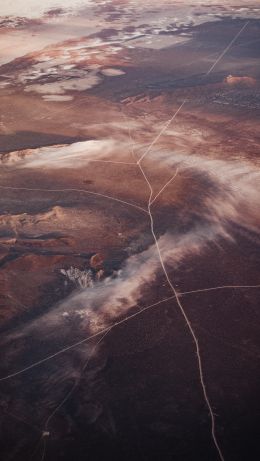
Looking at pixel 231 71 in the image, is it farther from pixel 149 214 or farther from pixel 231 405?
pixel 231 405

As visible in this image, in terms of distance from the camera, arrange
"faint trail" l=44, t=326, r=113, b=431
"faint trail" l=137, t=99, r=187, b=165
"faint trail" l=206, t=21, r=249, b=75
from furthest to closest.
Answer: "faint trail" l=206, t=21, r=249, b=75 → "faint trail" l=137, t=99, r=187, b=165 → "faint trail" l=44, t=326, r=113, b=431

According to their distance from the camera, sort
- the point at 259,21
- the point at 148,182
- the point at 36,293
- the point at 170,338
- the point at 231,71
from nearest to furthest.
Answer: the point at 170,338
the point at 36,293
the point at 148,182
the point at 231,71
the point at 259,21

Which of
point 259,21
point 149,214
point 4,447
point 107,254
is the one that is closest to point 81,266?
point 107,254

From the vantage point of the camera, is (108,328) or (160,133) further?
(160,133)

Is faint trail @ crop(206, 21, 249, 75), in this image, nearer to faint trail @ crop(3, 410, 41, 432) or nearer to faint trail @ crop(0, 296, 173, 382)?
faint trail @ crop(0, 296, 173, 382)

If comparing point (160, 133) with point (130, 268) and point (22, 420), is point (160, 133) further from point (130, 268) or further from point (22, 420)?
point (22, 420)

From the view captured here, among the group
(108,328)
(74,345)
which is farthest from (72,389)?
(108,328)

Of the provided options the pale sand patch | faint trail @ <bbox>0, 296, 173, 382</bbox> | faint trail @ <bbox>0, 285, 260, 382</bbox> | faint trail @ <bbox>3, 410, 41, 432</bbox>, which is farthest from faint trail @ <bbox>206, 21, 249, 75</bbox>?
faint trail @ <bbox>3, 410, 41, 432</bbox>

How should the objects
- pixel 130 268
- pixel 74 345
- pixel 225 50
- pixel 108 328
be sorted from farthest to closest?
pixel 225 50 → pixel 130 268 → pixel 108 328 → pixel 74 345

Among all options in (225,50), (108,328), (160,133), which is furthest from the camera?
(225,50)
